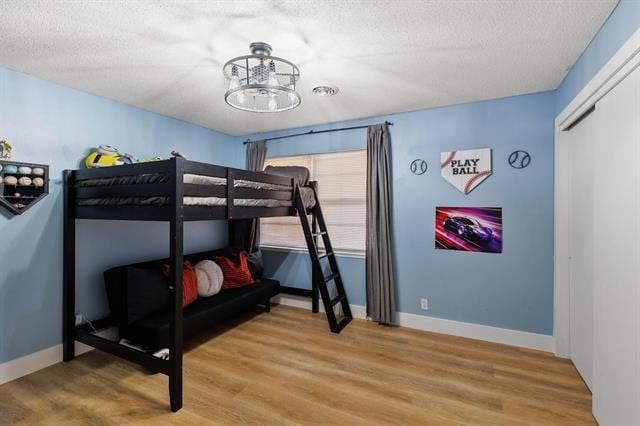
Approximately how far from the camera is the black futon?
248cm

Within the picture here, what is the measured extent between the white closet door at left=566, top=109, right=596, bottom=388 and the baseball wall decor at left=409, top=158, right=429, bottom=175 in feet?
3.95

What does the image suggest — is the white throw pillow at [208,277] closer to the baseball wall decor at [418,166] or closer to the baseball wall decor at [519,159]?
the baseball wall decor at [418,166]

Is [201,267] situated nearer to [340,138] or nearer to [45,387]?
[45,387]

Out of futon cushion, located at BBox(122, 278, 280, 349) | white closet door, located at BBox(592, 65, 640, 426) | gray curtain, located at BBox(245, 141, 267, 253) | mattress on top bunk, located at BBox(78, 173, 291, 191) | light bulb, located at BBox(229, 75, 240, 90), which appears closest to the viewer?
white closet door, located at BBox(592, 65, 640, 426)

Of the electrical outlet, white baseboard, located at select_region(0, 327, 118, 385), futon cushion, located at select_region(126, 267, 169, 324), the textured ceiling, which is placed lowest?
white baseboard, located at select_region(0, 327, 118, 385)

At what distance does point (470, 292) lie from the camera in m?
3.07

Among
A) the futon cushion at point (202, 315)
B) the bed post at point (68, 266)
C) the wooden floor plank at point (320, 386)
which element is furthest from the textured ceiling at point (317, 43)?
the wooden floor plank at point (320, 386)

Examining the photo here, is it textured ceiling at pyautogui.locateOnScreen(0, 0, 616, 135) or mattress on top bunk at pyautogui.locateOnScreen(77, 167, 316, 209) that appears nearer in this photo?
textured ceiling at pyautogui.locateOnScreen(0, 0, 616, 135)

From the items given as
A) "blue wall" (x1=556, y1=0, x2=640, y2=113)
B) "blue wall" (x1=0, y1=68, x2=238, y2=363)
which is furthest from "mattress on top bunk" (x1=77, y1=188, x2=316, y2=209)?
"blue wall" (x1=556, y1=0, x2=640, y2=113)

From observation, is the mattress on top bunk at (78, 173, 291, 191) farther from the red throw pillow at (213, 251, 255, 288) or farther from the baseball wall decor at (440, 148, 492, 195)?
the baseball wall decor at (440, 148, 492, 195)

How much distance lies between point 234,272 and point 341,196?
156cm

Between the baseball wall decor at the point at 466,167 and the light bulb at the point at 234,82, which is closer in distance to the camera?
the light bulb at the point at 234,82

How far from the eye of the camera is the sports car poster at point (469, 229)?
9.73 ft

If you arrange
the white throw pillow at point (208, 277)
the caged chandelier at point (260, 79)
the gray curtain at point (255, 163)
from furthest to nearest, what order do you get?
1. the gray curtain at point (255, 163)
2. the white throw pillow at point (208, 277)
3. the caged chandelier at point (260, 79)
